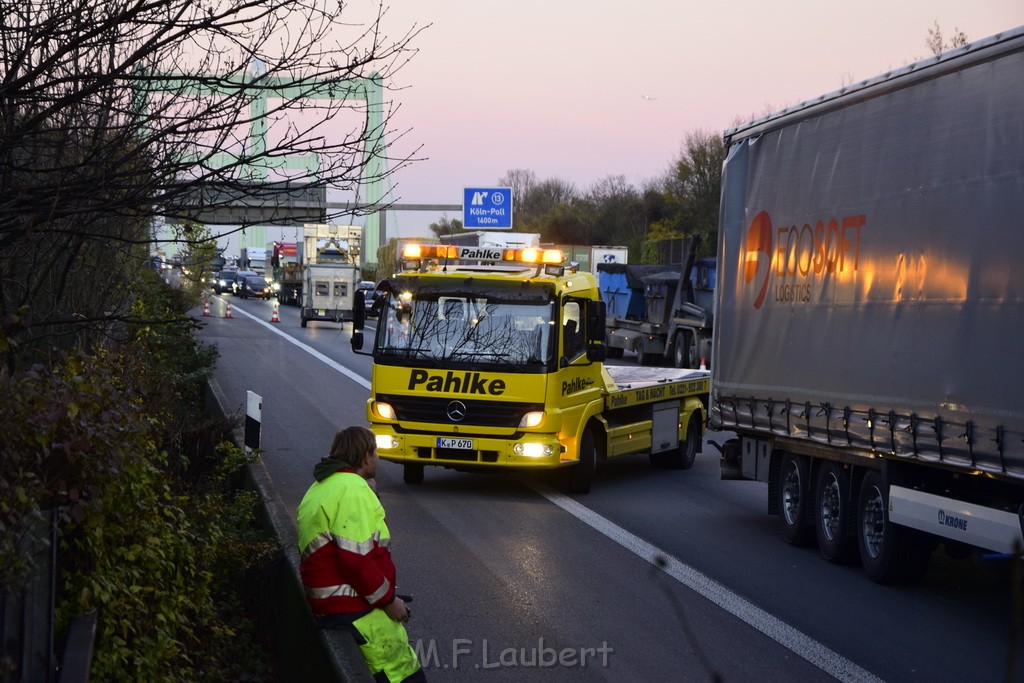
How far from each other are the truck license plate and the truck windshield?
2.71 feet

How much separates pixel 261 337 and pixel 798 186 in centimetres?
3433

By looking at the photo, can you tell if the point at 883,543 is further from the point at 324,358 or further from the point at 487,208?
the point at 487,208

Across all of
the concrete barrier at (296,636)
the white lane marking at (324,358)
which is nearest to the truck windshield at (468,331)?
the concrete barrier at (296,636)

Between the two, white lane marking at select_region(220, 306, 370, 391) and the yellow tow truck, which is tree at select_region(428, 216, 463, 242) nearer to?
white lane marking at select_region(220, 306, 370, 391)

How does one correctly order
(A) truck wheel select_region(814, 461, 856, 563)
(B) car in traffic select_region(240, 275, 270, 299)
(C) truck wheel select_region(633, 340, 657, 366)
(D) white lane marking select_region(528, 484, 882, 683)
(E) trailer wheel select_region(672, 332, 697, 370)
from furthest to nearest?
(B) car in traffic select_region(240, 275, 270, 299), (C) truck wheel select_region(633, 340, 657, 366), (E) trailer wheel select_region(672, 332, 697, 370), (A) truck wheel select_region(814, 461, 856, 563), (D) white lane marking select_region(528, 484, 882, 683)

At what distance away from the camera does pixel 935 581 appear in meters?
10.4

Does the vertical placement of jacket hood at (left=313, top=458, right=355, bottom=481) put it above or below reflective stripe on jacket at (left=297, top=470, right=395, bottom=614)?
above

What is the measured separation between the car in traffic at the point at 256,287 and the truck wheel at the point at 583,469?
73.4 metres

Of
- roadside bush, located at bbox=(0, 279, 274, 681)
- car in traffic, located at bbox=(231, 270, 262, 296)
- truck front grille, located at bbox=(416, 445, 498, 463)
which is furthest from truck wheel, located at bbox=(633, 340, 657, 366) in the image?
car in traffic, located at bbox=(231, 270, 262, 296)

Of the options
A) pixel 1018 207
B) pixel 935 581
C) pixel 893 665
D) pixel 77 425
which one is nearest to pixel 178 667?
pixel 77 425

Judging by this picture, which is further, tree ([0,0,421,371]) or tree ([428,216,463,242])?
tree ([428,216,463,242])

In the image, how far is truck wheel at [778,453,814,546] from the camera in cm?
1139

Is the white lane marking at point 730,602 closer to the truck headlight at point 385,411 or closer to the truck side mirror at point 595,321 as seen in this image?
the truck side mirror at point 595,321

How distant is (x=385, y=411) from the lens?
46.4 feet
